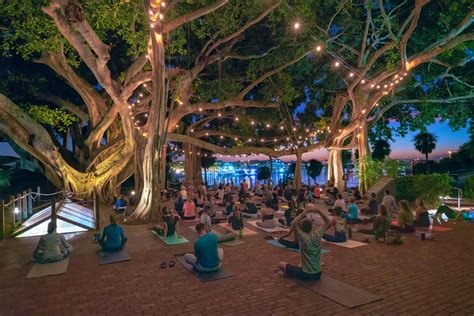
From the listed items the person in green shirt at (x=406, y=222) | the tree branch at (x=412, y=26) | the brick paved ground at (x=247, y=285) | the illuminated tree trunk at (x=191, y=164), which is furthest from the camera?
the illuminated tree trunk at (x=191, y=164)

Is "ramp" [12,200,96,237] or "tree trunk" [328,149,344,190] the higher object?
"tree trunk" [328,149,344,190]

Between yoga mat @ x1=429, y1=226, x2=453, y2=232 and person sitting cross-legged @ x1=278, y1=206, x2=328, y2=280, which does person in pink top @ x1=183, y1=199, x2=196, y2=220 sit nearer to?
person sitting cross-legged @ x1=278, y1=206, x2=328, y2=280

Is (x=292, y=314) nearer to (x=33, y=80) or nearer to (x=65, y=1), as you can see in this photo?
(x=65, y=1)

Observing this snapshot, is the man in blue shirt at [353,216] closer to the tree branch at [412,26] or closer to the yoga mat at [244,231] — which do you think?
the yoga mat at [244,231]

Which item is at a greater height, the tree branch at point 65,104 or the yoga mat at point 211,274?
the tree branch at point 65,104

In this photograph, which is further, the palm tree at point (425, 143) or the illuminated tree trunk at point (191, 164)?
the palm tree at point (425, 143)

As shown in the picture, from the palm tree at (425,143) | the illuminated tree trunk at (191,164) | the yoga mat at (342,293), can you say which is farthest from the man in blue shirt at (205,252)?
the palm tree at (425,143)

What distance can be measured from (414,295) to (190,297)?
3.49m

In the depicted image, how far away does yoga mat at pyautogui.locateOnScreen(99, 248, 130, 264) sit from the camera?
6.82m

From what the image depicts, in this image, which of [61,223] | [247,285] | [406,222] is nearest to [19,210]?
[61,223]

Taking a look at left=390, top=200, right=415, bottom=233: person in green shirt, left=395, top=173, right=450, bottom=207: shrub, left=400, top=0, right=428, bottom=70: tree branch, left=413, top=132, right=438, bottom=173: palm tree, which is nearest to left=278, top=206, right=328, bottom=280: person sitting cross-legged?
left=390, top=200, right=415, bottom=233: person in green shirt

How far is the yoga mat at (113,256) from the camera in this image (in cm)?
682

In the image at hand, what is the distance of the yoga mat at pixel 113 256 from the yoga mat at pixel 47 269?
0.73 meters

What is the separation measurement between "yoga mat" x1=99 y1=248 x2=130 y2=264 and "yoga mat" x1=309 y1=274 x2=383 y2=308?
4309mm
